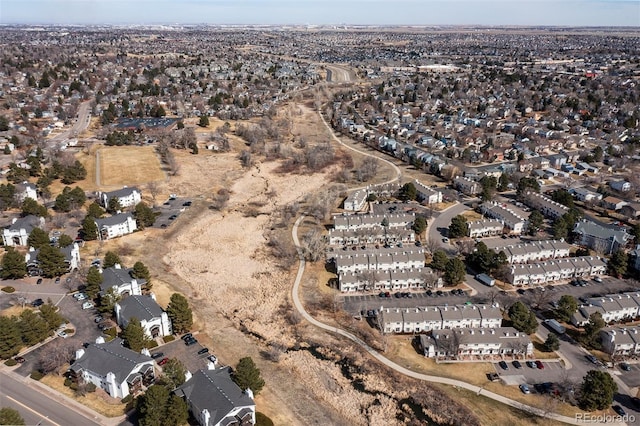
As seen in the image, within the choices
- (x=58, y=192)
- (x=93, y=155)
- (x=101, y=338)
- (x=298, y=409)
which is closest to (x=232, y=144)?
(x=93, y=155)

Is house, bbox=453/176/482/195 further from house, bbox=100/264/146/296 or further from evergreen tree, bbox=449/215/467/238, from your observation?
house, bbox=100/264/146/296

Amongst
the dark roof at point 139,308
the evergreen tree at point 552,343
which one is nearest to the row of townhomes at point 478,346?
the evergreen tree at point 552,343

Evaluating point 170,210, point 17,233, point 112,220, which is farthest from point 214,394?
point 170,210

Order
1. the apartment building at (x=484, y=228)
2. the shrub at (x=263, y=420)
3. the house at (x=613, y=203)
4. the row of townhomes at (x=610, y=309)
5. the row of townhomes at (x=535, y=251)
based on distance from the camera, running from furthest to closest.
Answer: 1. the house at (x=613, y=203)
2. the apartment building at (x=484, y=228)
3. the row of townhomes at (x=535, y=251)
4. the row of townhomes at (x=610, y=309)
5. the shrub at (x=263, y=420)

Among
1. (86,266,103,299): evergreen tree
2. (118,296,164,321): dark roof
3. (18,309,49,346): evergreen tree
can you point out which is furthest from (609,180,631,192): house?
(18,309,49,346): evergreen tree

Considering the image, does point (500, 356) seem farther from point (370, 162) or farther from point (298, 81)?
point (298, 81)

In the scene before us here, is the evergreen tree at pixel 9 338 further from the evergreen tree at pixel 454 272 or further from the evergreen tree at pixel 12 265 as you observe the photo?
the evergreen tree at pixel 454 272
